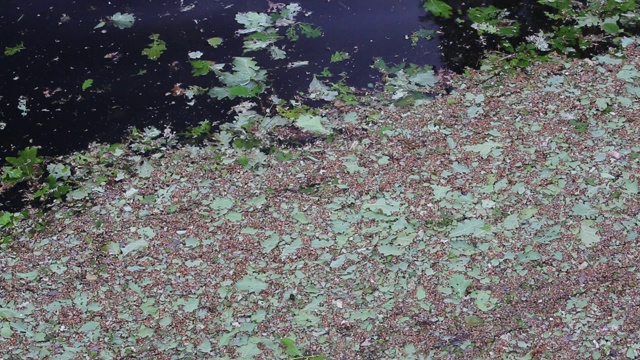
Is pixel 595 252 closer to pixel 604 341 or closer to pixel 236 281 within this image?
pixel 604 341

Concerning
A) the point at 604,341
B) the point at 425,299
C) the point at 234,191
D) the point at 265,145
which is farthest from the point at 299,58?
the point at 604,341

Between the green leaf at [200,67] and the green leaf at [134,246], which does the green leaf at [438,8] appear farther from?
the green leaf at [134,246]

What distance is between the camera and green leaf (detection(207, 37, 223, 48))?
4.86m

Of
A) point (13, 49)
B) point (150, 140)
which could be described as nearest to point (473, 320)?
point (150, 140)

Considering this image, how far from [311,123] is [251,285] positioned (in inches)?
48.0

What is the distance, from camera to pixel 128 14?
5.24 m

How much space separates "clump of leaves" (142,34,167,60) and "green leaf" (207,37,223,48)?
11.5 inches

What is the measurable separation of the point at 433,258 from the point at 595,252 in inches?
28.0

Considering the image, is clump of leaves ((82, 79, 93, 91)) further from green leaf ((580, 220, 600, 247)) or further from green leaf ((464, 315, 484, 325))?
green leaf ((580, 220, 600, 247))

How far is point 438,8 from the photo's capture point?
16.6 ft

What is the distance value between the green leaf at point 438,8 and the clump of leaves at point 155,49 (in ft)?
5.85

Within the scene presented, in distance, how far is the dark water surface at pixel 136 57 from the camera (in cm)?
436

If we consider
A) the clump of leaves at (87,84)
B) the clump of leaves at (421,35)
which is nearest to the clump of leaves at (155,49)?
the clump of leaves at (87,84)

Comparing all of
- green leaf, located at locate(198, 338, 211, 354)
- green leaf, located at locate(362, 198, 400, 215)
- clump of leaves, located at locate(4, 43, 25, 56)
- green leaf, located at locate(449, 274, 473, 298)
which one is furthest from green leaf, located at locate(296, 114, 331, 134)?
clump of leaves, located at locate(4, 43, 25, 56)
